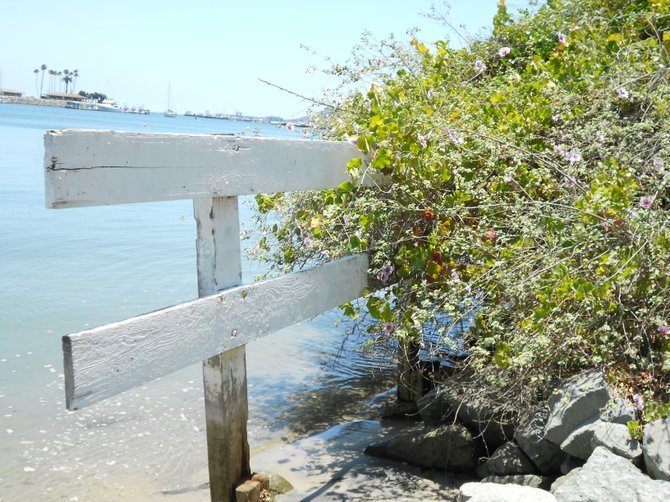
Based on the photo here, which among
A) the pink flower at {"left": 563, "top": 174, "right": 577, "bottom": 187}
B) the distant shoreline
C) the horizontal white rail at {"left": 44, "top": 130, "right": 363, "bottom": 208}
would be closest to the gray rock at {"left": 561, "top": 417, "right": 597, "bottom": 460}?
the pink flower at {"left": 563, "top": 174, "right": 577, "bottom": 187}

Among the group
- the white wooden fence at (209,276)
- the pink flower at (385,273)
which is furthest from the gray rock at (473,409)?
the white wooden fence at (209,276)

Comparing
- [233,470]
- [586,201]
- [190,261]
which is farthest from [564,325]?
[190,261]

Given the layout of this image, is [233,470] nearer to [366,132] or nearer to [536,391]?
[536,391]

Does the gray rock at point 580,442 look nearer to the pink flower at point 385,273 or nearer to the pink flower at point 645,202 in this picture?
the pink flower at point 645,202

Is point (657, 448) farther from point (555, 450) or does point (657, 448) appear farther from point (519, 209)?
point (519, 209)

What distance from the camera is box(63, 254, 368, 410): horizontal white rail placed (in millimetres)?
2941

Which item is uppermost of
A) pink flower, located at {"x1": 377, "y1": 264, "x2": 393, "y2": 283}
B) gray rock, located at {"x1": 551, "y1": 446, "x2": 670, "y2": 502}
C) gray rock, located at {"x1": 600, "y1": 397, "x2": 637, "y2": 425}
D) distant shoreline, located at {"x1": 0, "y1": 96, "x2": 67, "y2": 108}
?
distant shoreline, located at {"x1": 0, "y1": 96, "x2": 67, "y2": 108}

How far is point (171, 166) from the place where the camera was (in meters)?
3.40

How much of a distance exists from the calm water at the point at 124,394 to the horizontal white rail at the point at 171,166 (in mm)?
568

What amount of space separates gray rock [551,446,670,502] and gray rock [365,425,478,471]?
1496 mm

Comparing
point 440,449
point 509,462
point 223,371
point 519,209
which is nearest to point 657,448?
point 509,462

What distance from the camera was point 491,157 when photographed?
4.68 metres

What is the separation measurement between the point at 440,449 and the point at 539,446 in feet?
3.42

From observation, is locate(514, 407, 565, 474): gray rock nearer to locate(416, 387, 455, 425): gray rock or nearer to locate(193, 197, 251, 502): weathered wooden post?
locate(416, 387, 455, 425): gray rock
